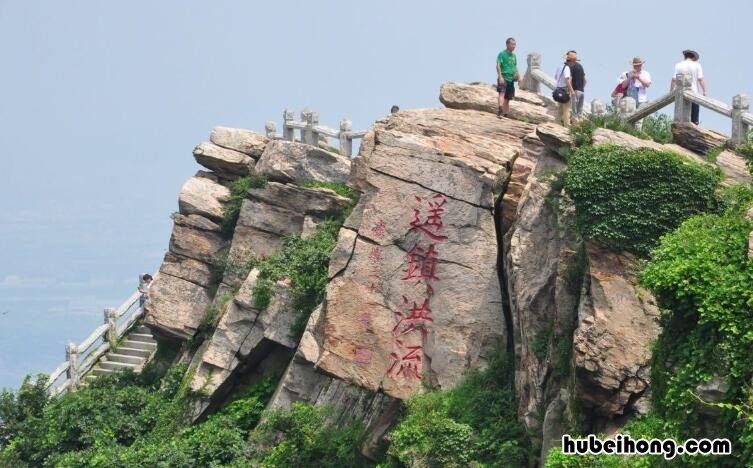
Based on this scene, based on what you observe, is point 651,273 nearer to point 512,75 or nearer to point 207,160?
point 512,75

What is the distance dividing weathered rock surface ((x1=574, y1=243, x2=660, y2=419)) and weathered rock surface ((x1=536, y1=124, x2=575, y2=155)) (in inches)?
113

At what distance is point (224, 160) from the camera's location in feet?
96.1

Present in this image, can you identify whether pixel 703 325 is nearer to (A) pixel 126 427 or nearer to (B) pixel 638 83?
(B) pixel 638 83

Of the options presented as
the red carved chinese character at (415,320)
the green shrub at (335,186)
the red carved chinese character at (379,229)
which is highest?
the green shrub at (335,186)

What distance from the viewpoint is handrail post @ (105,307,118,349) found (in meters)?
30.9

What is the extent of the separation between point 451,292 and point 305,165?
6.86 metres

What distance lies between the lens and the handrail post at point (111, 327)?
30.9 m

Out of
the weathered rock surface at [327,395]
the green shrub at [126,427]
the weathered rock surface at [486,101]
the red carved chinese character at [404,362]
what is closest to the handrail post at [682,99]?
the weathered rock surface at [486,101]

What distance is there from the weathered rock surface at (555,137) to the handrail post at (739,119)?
7.44 ft

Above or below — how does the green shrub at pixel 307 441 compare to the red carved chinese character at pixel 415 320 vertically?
below

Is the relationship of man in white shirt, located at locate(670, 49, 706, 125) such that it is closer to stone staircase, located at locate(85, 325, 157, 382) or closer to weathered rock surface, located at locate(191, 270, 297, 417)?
weathered rock surface, located at locate(191, 270, 297, 417)

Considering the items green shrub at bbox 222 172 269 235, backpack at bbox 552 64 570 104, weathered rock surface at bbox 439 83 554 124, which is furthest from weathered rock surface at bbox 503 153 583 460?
green shrub at bbox 222 172 269 235

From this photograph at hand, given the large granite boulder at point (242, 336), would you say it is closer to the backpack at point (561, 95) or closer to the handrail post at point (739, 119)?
the backpack at point (561, 95)

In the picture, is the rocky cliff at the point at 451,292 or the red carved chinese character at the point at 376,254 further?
the red carved chinese character at the point at 376,254
